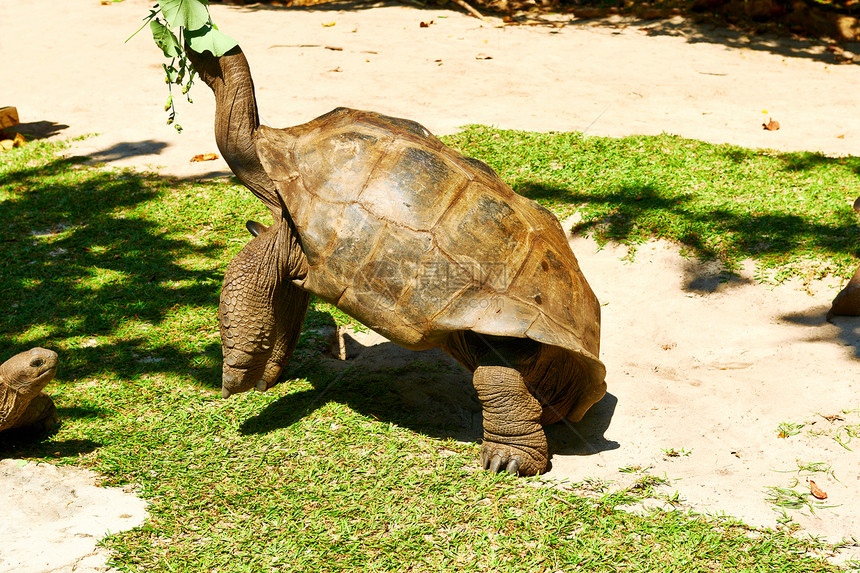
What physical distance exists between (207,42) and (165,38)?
0.67 ft

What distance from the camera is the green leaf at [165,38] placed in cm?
341

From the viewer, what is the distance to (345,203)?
10.7 feet

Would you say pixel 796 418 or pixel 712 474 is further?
pixel 796 418

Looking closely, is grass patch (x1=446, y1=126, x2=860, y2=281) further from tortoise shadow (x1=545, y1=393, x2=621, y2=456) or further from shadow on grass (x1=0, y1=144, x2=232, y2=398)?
shadow on grass (x1=0, y1=144, x2=232, y2=398)

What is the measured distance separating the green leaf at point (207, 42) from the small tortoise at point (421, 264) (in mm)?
104

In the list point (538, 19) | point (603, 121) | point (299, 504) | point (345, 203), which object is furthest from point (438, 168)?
point (538, 19)

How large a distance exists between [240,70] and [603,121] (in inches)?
196

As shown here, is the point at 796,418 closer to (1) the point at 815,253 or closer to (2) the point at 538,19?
(1) the point at 815,253

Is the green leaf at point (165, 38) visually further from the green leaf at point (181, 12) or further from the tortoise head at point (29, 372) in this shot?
the tortoise head at point (29, 372)

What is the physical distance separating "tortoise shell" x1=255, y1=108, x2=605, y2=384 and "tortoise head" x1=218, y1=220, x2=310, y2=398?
0.71 feet

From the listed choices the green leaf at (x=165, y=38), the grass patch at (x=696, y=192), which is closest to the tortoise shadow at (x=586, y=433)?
the grass patch at (x=696, y=192)

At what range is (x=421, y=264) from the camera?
316 centimetres

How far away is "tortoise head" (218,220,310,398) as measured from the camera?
3.52 meters

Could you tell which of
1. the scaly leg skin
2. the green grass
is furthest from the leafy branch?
the scaly leg skin
